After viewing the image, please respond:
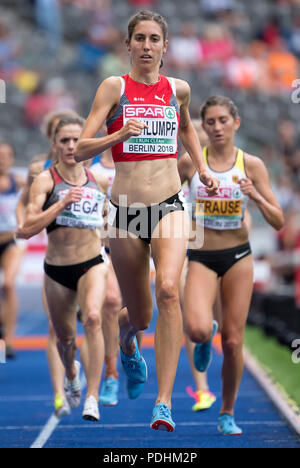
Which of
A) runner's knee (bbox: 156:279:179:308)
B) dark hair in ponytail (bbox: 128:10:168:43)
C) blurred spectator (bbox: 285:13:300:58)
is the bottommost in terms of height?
runner's knee (bbox: 156:279:179:308)

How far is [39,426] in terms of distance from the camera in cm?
789

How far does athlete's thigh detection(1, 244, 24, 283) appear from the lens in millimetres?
12312

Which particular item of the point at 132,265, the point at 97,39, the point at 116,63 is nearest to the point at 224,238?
the point at 132,265

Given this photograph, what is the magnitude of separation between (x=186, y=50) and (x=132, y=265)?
1776 centimetres

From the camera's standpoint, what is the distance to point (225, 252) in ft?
24.0

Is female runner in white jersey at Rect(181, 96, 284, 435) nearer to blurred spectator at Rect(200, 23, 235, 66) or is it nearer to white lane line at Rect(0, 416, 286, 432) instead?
white lane line at Rect(0, 416, 286, 432)

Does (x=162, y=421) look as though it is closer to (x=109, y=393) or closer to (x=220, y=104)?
(x=220, y=104)

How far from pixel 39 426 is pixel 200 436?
4.80ft

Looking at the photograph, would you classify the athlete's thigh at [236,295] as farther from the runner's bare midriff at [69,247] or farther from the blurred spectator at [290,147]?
the blurred spectator at [290,147]

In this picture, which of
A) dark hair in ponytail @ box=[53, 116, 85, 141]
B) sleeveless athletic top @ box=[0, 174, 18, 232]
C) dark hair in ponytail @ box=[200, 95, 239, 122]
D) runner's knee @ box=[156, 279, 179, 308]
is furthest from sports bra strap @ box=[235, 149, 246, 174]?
sleeveless athletic top @ box=[0, 174, 18, 232]

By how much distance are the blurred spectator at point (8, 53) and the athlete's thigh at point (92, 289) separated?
560 inches

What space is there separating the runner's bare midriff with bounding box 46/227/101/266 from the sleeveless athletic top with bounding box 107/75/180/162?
171 cm

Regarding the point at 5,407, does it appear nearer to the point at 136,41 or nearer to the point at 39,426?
the point at 39,426
